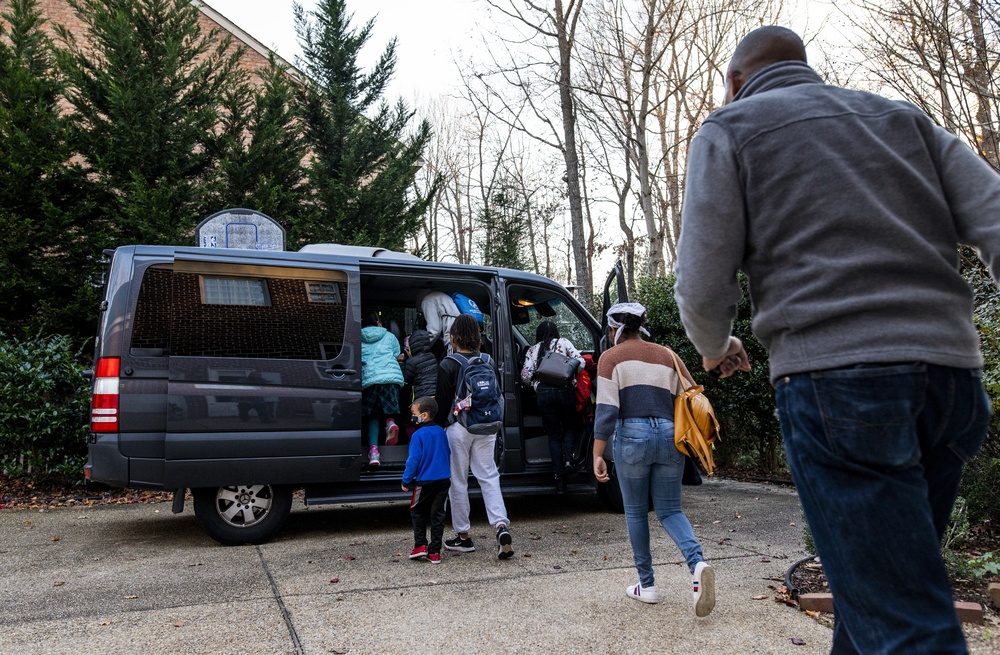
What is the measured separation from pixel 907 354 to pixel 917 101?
5.82 m

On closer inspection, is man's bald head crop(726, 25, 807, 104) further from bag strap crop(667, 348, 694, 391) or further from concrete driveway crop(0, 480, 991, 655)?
concrete driveway crop(0, 480, 991, 655)

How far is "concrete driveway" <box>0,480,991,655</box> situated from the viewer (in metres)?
3.68

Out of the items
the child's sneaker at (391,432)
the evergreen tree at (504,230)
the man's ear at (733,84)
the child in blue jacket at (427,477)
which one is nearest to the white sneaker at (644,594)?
the child in blue jacket at (427,477)

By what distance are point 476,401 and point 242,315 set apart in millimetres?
1911

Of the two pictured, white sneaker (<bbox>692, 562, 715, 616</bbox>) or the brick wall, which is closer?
white sneaker (<bbox>692, 562, 715, 616</bbox>)

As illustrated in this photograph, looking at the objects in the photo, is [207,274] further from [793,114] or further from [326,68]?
[326,68]

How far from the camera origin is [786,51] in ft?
6.91

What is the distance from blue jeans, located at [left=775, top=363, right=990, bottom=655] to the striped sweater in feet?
8.27

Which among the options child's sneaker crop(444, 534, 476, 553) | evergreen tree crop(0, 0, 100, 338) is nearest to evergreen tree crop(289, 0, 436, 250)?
evergreen tree crop(0, 0, 100, 338)

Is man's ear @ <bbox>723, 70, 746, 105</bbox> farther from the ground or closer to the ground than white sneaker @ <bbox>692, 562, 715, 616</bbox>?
farther from the ground

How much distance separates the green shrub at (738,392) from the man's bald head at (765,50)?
670 cm

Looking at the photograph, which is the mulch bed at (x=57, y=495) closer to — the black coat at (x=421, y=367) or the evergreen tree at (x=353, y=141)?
the black coat at (x=421, y=367)

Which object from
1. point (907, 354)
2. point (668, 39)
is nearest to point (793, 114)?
point (907, 354)

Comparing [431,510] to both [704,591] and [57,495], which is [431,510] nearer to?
[704,591]
